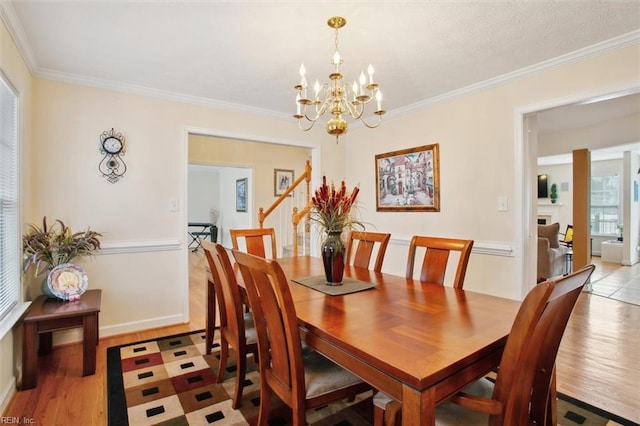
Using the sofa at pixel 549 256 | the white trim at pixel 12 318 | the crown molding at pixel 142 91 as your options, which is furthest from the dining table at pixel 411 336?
the sofa at pixel 549 256

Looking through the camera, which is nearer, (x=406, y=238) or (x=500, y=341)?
(x=500, y=341)

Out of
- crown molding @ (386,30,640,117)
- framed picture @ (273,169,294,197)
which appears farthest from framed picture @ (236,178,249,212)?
crown molding @ (386,30,640,117)

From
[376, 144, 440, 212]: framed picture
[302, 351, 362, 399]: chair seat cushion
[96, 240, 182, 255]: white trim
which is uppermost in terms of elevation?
[376, 144, 440, 212]: framed picture

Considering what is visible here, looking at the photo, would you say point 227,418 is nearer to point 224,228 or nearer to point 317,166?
point 317,166

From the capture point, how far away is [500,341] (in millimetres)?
1154

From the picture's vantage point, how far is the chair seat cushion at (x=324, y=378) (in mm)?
1400

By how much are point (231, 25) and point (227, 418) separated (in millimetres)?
2269

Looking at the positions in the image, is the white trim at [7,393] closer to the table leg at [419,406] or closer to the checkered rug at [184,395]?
the checkered rug at [184,395]

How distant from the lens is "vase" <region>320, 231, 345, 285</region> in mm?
1908

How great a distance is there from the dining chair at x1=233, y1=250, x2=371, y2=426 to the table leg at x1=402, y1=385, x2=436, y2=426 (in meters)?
0.49

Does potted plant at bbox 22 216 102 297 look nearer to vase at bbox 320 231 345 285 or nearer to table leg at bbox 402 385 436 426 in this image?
vase at bbox 320 231 345 285

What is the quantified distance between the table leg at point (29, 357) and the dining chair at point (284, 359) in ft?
5.40

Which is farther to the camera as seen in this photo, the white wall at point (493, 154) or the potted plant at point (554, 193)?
the potted plant at point (554, 193)

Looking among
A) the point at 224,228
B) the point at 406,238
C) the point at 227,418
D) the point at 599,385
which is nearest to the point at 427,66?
the point at 406,238
